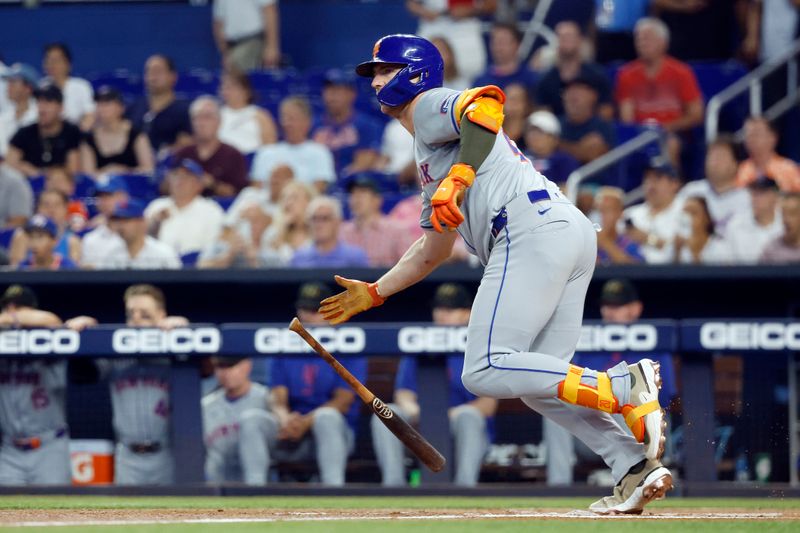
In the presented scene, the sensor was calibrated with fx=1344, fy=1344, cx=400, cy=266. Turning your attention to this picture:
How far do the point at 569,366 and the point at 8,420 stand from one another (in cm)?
364

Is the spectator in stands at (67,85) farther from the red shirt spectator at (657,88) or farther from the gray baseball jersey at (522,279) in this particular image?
the gray baseball jersey at (522,279)

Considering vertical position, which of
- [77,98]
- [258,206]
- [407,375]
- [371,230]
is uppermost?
[77,98]

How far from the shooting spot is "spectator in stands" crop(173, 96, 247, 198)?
1040cm

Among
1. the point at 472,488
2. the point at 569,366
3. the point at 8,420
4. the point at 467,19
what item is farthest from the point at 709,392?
the point at 467,19

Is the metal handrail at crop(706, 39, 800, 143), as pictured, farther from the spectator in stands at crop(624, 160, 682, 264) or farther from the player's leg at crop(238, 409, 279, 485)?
the player's leg at crop(238, 409, 279, 485)

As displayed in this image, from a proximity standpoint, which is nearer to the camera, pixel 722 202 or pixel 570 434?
pixel 570 434

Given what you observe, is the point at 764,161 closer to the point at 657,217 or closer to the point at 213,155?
the point at 657,217

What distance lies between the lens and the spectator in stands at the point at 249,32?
1191 centimetres

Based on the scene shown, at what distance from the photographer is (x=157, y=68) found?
11156mm

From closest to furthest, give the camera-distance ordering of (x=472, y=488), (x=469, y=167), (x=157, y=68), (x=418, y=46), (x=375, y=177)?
(x=469, y=167), (x=418, y=46), (x=472, y=488), (x=375, y=177), (x=157, y=68)

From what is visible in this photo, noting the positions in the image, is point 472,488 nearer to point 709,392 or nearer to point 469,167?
point 709,392

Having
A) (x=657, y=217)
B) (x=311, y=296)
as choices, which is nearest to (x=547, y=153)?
(x=657, y=217)

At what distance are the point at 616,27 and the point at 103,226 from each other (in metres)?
5.16

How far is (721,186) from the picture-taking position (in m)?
9.47
